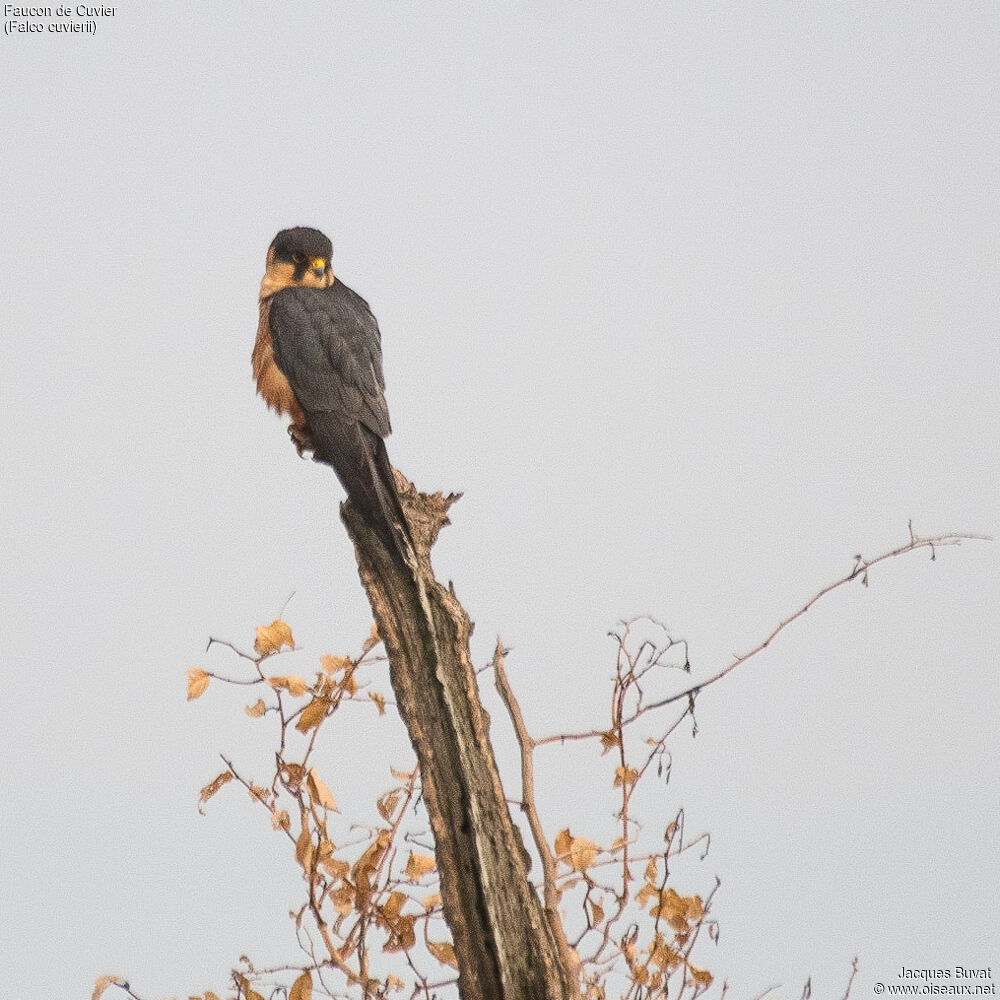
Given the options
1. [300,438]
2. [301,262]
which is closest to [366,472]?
[300,438]

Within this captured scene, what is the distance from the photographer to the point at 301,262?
16.7ft

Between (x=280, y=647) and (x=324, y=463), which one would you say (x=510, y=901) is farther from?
(x=324, y=463)

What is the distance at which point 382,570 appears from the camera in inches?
130

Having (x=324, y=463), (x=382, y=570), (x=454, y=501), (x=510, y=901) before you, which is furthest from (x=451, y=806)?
(x=324, y=463)

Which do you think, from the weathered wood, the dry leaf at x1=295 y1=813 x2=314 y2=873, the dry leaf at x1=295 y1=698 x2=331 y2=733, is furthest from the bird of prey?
the dry leaf at x1=295 y1=813 x2=314 y2=873

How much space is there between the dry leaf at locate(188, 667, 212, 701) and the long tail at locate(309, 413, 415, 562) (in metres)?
0.57

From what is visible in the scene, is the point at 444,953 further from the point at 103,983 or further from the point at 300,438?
the point at 300,438

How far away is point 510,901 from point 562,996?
0.74 feet

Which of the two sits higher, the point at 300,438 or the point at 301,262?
the point at 301,262

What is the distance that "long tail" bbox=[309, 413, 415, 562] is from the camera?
3.41 metres

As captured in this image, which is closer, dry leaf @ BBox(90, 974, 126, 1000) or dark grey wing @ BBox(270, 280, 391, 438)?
dry leaf @ BBox(90, 974, 126, 1000)

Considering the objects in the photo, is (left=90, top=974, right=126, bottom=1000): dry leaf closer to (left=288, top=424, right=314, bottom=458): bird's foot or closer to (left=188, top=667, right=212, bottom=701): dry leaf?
(left=188, top=667, right=212, bottom=701): dry leaf

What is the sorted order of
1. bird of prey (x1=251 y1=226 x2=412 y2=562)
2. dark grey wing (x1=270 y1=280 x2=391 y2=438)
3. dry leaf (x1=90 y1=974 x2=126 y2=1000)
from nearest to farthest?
dry leaf (x1=90 y1=974 x2=126 y2=1000) → bird of prey (x1=251 y1=226 x2=412 y2=562) → dark grey wing (x1=270 y1=280 x2=391 y2=438)

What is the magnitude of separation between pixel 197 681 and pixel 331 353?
1.76m
